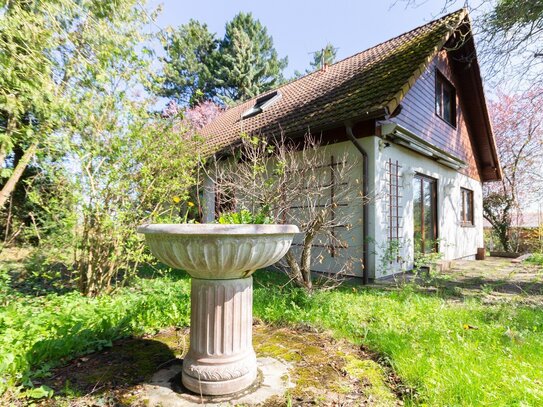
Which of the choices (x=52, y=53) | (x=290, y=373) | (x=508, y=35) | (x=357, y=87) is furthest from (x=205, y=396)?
(x=508, y=35)

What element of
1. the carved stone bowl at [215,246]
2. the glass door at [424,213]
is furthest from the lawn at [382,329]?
Result: the glass door at [424,213]

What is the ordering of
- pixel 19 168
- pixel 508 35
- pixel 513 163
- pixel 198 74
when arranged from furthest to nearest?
1. pixel 198 74
2. pixel 513 163
3. pixel 508 35
4. pixel 19 168

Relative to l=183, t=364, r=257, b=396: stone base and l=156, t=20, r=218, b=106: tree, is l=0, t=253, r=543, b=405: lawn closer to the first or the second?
l=183, t=364, r=257, b=396: stone base

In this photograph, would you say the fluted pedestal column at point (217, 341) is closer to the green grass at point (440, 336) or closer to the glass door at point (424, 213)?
the green grass at point (440, 336)

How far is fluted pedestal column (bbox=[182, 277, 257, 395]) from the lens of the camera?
2006 millimetres

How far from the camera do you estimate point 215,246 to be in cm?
180

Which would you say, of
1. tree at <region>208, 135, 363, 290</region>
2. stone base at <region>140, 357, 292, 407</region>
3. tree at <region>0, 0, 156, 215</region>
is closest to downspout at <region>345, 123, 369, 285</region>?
tree at <region>208, 135, 363, 290</region>

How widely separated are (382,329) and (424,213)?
5.26m

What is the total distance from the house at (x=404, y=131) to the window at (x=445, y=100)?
0.03 metres

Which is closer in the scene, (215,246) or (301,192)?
(215,246)

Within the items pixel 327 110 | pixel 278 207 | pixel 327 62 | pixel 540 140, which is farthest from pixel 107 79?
pixel 540 140

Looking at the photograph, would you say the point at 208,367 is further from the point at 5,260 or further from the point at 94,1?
the point at 5,260

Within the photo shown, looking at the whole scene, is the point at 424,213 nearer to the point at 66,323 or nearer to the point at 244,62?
the point at 66,323

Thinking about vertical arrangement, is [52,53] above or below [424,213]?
above
